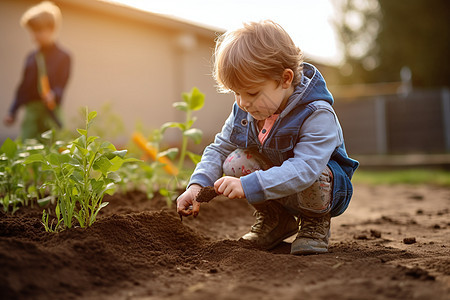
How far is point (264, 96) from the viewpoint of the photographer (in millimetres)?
1975

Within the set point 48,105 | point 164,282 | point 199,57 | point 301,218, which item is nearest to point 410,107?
point 199,57

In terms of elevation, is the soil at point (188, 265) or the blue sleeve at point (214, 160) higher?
the blue sleeve at point (214, 160)

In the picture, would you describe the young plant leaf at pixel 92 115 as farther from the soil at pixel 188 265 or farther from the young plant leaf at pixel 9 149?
the young plant leaf at pixel 9 149

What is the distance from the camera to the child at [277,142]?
73.9 inches

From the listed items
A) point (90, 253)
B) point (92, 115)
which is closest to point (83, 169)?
point (92, 115)

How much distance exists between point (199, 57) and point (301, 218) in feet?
27.2

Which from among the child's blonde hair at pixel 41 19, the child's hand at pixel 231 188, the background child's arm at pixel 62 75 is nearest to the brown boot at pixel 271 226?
the child's hand at pixel 231 188

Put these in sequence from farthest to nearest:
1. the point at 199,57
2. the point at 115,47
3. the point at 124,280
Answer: the point at 199,57, the point at 115,47, the point at 124,280

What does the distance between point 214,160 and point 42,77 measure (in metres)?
3.92

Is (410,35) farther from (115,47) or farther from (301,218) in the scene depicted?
(301,218)

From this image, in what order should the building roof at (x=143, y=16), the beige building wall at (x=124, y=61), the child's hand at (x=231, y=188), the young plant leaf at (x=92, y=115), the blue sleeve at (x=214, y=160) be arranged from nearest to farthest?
the child's hand at (x=231, y=188)
the young plant leaf at (x=92, y=115)
the blue sleeve at (x=214, y=160)
the beige building wall at (x=124, y=61)
the building roof at (x=143, y=16)

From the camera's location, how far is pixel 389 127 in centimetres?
1297

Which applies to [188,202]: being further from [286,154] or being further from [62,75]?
[62,75]

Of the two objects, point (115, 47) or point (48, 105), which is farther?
point (115, 47)
